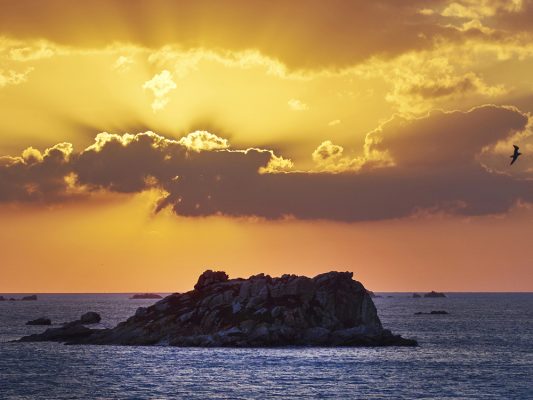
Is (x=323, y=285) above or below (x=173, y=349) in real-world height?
above

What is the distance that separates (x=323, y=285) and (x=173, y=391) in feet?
178

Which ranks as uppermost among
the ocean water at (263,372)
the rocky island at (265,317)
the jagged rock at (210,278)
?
the jagged rock at (210,278)

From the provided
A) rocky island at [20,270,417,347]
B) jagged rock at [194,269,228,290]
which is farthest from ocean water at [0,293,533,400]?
jagged rock at [194,269,228,290]

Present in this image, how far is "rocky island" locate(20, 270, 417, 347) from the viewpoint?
140250mm

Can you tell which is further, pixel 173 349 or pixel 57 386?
pixel 173 349

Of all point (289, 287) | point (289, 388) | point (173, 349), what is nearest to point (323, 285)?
point (289, 287)

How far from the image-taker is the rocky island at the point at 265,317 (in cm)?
14025

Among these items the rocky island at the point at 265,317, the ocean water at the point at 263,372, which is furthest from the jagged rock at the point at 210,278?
the ocean water at the point at 263,372

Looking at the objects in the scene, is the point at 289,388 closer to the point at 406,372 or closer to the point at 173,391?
the point at 173,391

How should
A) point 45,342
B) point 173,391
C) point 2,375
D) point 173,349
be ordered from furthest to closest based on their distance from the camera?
point 45,342 → point 173,349 → point 2,375 → point 173,391

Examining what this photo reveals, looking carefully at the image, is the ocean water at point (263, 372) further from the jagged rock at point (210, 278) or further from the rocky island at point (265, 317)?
the jagged rock at point (210, 278)

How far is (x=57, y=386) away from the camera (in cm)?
10212

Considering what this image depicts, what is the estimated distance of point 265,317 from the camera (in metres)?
142

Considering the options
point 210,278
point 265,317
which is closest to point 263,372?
point 265,317
